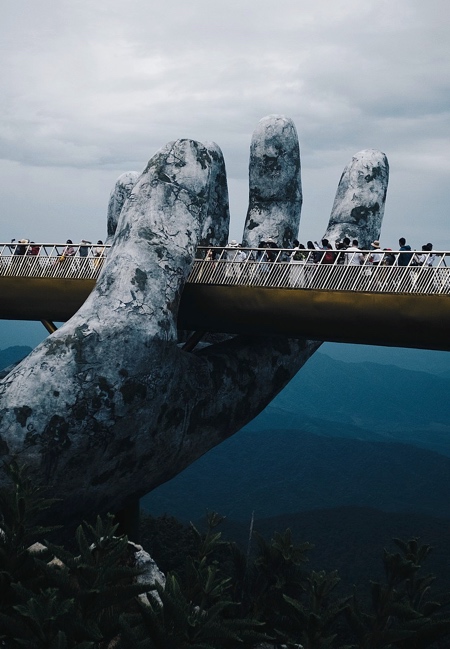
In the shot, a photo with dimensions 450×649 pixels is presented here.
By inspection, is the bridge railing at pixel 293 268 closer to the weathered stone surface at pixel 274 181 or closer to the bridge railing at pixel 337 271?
the bridge railing at pixel 337 271

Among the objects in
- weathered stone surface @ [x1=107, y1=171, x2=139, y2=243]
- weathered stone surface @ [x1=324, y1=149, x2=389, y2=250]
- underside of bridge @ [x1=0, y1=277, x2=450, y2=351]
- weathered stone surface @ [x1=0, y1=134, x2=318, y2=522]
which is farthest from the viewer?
weathered stone surface @ [x1=107, y1=171, x2=139, y2=243]

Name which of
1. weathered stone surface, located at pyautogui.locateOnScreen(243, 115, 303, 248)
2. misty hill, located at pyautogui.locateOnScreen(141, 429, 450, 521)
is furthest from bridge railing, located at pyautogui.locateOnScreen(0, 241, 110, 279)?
misty hill, located at pyautogui.locateOnScreen(141, 429, 450, 521)

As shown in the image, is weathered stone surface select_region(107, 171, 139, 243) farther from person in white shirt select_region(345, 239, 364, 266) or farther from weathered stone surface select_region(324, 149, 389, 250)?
person in white shirt select_region(345, 239, 364, 266)

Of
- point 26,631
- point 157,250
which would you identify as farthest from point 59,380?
point 26,631

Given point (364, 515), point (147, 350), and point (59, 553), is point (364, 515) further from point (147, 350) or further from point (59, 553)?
point (59, 553)

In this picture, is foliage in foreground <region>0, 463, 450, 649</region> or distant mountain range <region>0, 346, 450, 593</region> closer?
foliage in foreground <region>0, 463, 450, 649</region>
